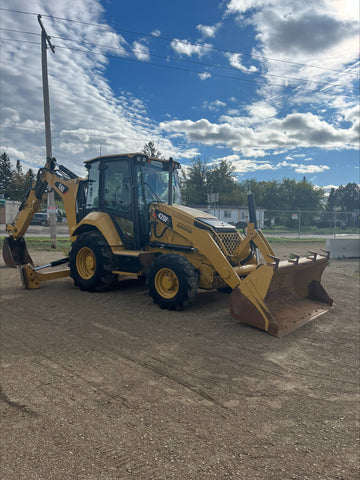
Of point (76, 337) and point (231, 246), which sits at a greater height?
point (231, 246)

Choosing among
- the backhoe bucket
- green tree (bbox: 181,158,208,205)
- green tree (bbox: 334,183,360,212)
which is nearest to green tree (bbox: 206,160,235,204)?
green tree (bbox: 181,158,208,205)

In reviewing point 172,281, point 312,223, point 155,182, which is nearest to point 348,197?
point 312,223

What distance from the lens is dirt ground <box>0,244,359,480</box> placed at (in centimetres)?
212

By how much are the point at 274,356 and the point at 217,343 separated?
0.73 m

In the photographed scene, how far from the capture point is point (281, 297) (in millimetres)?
5387

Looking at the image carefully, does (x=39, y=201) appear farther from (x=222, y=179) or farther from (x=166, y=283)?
(x=222, y=179)

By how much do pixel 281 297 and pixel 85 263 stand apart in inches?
161

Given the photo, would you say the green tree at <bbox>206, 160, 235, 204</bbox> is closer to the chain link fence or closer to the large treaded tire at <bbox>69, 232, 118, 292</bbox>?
the chain link fence

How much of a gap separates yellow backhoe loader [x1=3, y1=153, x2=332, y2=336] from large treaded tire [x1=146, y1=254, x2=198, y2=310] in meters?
0.02

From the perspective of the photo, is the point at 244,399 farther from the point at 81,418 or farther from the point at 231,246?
the point at 231,246

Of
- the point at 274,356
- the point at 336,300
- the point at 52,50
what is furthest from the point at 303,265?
the point at 52,50

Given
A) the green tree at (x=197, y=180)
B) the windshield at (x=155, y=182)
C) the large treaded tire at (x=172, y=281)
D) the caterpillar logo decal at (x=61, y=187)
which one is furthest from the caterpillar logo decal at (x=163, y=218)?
the green tree at (x=197, y=180)

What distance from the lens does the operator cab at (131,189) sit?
6.41 m

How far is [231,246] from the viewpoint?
6.05 meters
